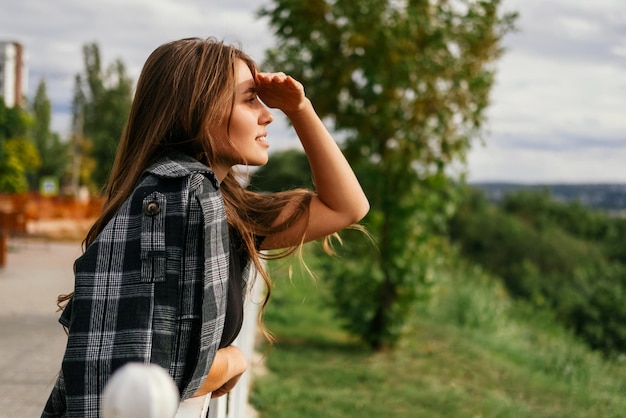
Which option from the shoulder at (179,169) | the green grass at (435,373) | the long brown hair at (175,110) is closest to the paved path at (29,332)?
the green grass at (435,373)

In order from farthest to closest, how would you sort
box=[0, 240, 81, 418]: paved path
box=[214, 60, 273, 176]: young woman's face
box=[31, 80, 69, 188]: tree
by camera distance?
box=[31, 80, 69, 188]: tree → box=[0, 240, 81, 418]: paved path → box=[214, 60, 273, 176]: young woman's face

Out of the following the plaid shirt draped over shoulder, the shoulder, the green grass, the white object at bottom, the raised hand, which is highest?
the raised hand

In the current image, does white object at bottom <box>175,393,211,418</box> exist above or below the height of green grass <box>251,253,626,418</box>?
above

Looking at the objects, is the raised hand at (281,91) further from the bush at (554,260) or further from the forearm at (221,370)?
the bush at (554,260)

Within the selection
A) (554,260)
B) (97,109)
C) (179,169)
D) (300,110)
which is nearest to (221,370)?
(179,169)

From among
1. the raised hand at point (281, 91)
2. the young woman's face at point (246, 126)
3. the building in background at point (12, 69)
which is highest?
the building in background at point (12, 69)

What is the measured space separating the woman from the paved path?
1.93 m

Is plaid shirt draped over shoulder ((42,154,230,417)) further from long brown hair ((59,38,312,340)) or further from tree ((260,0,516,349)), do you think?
tree ((260,0,516,349))

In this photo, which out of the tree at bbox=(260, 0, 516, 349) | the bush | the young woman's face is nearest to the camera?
the young woman's face

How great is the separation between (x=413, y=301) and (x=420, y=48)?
2415 millimetres

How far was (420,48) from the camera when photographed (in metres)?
7.13

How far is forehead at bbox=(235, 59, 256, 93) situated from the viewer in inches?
77.5

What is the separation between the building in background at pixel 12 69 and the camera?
62156 mm

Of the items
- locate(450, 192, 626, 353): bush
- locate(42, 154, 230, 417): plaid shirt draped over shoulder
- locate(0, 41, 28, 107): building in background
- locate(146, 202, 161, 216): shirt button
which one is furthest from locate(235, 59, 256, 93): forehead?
locate(0, 41, 28, 107): building in background
